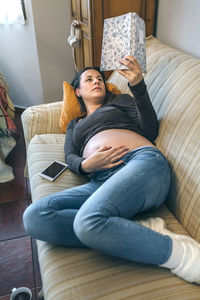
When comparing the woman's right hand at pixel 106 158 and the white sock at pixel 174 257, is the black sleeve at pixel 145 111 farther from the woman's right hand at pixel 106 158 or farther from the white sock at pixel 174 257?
the white sock at pixel 174 257

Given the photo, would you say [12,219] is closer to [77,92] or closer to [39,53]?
[77,92]

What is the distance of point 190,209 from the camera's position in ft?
3.36

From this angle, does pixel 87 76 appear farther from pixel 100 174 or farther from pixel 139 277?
pixel 139 277

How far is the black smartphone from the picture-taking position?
1324 millimetres

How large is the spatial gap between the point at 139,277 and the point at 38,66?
257 cm

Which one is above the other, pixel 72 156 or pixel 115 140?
pixel 115 140

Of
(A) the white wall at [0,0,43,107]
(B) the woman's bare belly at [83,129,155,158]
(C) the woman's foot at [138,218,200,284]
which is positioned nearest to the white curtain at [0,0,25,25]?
(A) the white wall at [0,0,43,107]

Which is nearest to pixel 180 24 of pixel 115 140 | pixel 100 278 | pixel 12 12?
pixel 115 140

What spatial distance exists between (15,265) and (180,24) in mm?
1679

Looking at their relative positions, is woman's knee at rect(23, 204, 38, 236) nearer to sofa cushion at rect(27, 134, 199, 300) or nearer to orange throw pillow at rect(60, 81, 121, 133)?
sofa cushion at rect(27, 134, 199, 300)

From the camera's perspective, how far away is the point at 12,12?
2717 millimetres

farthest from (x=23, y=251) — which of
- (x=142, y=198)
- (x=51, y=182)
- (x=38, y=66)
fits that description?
(x=38, y=66)

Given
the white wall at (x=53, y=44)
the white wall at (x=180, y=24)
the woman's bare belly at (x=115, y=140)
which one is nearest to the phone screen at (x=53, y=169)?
the woman's bare belly at (x=115, y=140)

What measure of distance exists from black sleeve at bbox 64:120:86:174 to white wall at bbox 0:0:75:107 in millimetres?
1614
